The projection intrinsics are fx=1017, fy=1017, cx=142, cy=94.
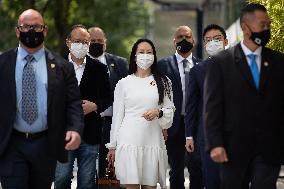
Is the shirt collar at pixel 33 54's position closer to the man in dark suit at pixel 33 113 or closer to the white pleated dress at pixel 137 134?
the man in dark suit at pixel 33 113

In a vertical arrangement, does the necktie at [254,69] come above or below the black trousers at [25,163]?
above

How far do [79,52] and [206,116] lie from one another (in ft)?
11.5

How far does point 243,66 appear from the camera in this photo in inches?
334

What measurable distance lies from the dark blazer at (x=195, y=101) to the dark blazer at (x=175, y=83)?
1.46 m

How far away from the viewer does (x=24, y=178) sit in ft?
28.9

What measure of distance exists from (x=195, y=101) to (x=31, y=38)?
258cm

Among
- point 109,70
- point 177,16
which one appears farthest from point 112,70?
point 177,16

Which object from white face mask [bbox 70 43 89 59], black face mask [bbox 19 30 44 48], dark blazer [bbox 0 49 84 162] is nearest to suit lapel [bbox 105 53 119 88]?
white face mask [bbox 70 43 89 59]

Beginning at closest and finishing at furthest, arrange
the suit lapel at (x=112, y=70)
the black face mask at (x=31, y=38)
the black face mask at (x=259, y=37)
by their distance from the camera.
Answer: the black face mask at (x=259, y=37) < the black face mask at (x=31, y=38) < the suit lapel at (x=112, y=70)

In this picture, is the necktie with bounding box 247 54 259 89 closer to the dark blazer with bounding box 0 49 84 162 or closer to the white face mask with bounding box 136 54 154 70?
the dark blazer with bounding box 0 49 84 162

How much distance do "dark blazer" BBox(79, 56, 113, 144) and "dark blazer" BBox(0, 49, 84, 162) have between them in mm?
2453

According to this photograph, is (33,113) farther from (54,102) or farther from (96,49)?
(96,49)

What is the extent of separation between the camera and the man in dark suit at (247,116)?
8.38 meters

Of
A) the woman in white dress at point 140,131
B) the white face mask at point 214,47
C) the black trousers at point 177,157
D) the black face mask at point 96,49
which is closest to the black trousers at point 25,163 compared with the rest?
the woman in white dress at point 140,131
